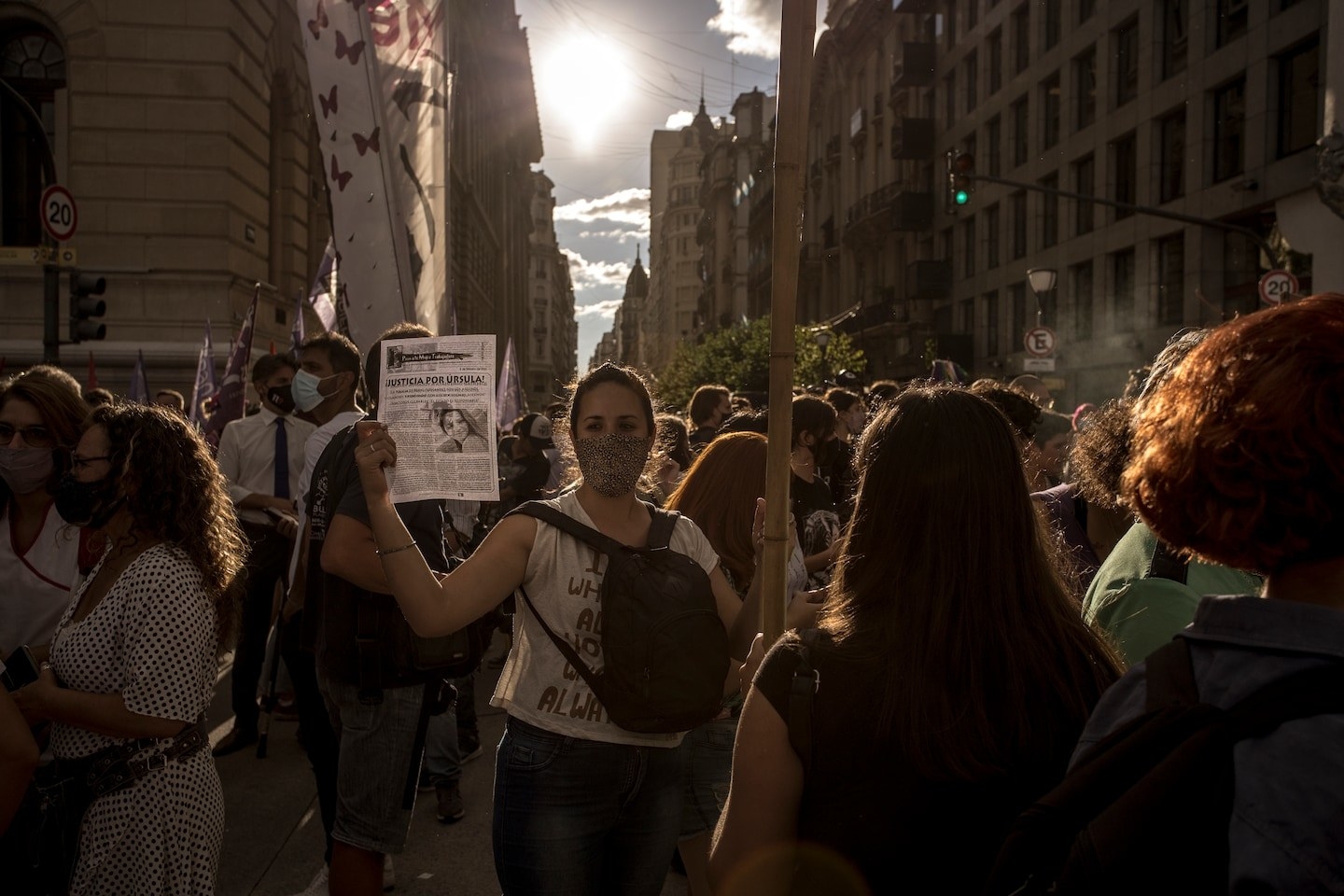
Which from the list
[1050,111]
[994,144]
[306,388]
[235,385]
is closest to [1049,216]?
[1050,111]

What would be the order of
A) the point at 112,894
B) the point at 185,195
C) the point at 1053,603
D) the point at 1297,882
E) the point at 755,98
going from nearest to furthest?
the point at 1297,882 → the point at 1053,603 → the point at 112,894 → the point at 185,195 → the point at 755,98

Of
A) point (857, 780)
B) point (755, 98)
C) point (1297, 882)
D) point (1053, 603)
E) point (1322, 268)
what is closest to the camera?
point (1297, 882)

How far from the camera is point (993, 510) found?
181 centimetres

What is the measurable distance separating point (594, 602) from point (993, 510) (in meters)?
1.26

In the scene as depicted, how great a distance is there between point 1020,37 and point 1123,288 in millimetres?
9737

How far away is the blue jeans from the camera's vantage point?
264 centimetres

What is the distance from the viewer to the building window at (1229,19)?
21.4m

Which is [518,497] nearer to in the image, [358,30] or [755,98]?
[358,30]

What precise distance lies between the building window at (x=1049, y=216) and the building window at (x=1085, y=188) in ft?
3.24

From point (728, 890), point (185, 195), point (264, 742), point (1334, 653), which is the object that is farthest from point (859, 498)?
point (185, 195)

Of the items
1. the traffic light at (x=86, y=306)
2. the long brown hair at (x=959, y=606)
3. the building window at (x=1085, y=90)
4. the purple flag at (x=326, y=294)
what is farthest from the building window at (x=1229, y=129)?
the long brown hair at (x=959, y=606)

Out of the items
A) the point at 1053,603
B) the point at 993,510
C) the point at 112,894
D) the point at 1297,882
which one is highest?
the point at 993,510

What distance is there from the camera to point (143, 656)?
8.93 ft

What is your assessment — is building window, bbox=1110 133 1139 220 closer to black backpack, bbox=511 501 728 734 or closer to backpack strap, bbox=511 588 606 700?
black backpack, bbox=511 501 728 734
